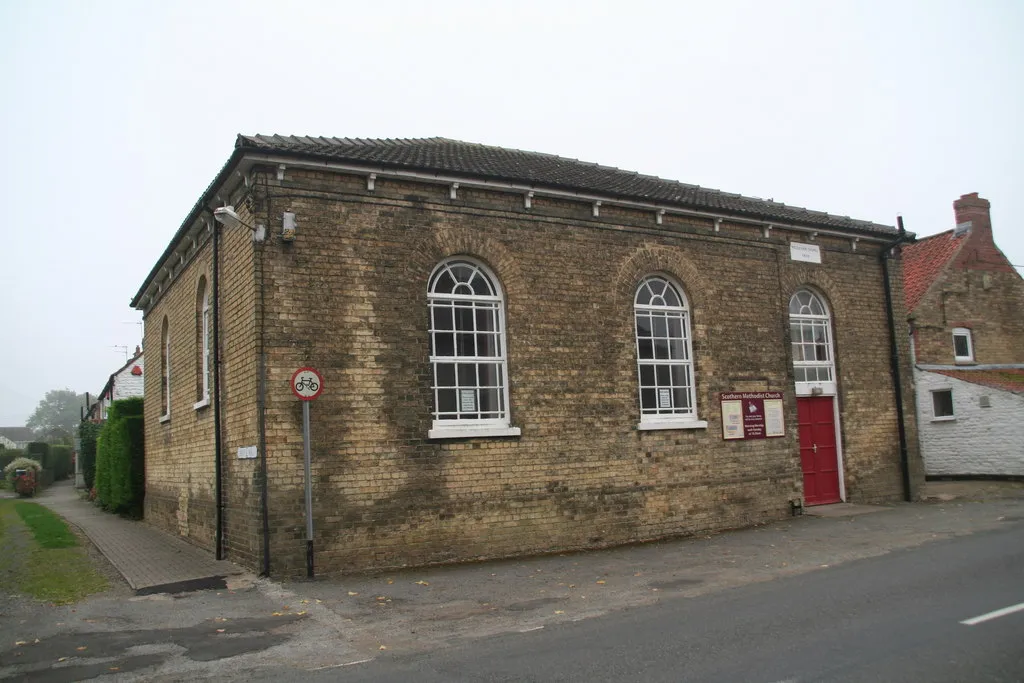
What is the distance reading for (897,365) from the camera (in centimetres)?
1739

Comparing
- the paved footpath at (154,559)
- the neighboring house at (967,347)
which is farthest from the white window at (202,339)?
the neighboring house at (967,347)

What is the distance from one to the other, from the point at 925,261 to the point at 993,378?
5.28 meters

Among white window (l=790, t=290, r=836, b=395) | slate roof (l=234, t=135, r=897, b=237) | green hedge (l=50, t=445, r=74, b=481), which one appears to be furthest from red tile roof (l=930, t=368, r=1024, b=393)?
green hedge (l=50, t=445, r=74, b=481)

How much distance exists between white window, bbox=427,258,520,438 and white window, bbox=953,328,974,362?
648 inches

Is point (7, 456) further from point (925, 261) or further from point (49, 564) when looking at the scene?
point (925, 261)

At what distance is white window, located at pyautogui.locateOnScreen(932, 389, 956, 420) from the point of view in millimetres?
20547

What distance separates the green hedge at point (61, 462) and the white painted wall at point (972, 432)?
5138 cm

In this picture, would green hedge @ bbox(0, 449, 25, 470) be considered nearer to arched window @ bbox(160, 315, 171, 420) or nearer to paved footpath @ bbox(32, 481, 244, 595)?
paved footpath @ bbox(32, 481, 244, 595)

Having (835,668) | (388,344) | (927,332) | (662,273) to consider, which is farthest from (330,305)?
(927,332)

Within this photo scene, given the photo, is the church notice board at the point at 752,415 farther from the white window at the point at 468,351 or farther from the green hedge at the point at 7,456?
the green hedge at the point at 7,456

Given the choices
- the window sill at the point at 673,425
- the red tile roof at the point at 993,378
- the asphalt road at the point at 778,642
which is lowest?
the asphalt road at the point at 778,642

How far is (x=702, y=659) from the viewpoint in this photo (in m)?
6.07

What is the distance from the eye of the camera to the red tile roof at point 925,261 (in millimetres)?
23297

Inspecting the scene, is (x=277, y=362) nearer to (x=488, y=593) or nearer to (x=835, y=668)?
(x=488, y=593)
